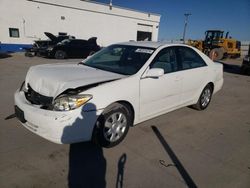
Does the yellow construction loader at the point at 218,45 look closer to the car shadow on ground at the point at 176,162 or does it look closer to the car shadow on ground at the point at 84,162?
the car shadow on ground at the point at 176,162

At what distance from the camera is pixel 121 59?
4.15 m

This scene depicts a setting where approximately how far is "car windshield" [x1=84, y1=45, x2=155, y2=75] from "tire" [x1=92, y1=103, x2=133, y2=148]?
2.23 feet

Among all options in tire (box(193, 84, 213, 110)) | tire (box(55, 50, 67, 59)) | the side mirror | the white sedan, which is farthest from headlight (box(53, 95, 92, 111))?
tire (box(55, 50, 67, 59))

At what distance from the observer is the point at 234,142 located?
12.3 feet

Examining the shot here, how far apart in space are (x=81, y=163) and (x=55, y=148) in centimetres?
57

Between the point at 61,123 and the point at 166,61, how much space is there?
2279 mm

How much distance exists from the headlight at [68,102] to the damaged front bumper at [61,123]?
0.19ft

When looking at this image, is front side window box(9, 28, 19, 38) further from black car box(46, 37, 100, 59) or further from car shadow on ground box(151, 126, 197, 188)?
car shadow on ground box(151, 126, 197, 188)

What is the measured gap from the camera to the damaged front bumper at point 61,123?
8.84 ft

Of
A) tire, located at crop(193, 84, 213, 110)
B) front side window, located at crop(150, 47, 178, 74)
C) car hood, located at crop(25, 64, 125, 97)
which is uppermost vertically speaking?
front side window, located at crop(150, 47, 178, 74)

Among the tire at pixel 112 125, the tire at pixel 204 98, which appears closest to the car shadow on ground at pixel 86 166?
the tire at pixel 112 125

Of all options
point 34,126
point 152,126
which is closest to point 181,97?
point 152,126

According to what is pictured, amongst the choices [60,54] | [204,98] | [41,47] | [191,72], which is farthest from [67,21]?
[191,72]

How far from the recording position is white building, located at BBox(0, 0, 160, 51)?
68.4ft
